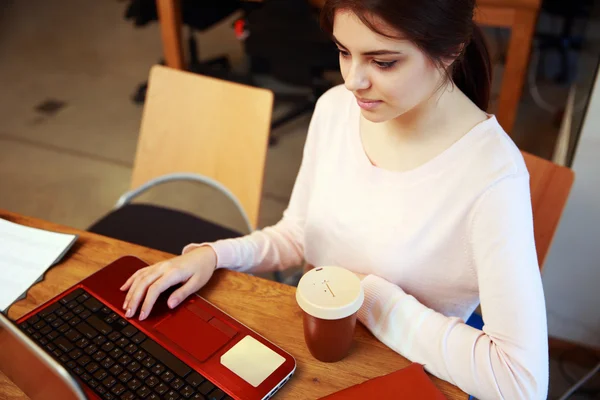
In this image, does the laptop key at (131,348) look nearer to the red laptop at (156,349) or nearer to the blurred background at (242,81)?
the red laptop at (156,349)

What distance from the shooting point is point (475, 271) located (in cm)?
89

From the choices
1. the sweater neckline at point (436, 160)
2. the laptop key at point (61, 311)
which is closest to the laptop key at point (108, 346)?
the laptop key at point (61, 311)

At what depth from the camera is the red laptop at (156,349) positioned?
719 mm

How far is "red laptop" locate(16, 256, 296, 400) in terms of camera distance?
72 centimetres

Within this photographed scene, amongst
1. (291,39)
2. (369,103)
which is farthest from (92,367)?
(291,39)

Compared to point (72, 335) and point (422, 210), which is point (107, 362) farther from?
point (422, 210)

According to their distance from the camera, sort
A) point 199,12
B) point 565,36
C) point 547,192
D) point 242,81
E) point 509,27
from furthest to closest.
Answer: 1. point 565,36
2. point 242,81
3. point 199,12
4. point 509,27
5. point 547,192

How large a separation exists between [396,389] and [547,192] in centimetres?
56

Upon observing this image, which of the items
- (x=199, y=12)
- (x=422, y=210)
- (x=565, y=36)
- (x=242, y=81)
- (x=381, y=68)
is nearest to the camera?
(x=381, y=68)

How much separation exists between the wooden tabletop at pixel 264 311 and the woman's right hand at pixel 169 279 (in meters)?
0.03

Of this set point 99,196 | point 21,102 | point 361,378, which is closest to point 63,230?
point 361,378

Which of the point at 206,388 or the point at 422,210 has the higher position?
the point at 422,210

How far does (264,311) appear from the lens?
0.85m

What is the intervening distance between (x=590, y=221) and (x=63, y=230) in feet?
4.18
